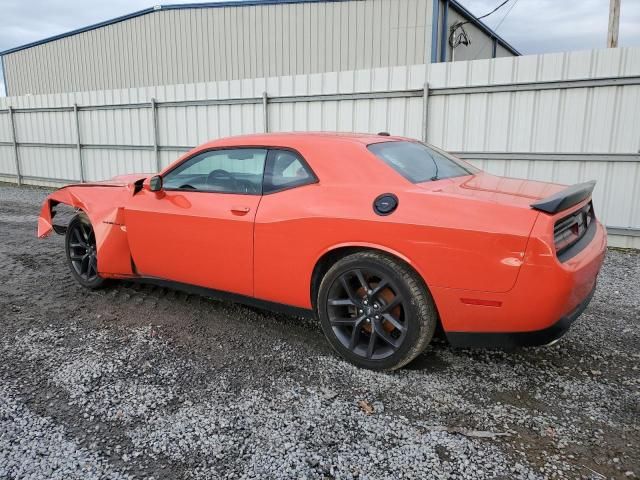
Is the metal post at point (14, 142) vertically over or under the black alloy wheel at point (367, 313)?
over

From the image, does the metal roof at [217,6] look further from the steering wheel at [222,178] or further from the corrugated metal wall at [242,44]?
the steering wheel at [222,178]

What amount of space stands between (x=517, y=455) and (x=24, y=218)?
9194 millimetres

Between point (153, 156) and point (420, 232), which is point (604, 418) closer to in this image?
point (420, 232)

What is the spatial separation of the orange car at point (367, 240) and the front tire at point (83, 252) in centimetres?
40

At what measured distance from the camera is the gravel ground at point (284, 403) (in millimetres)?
2264

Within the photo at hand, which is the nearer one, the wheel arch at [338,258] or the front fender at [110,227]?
the wheel arch at [338,258]

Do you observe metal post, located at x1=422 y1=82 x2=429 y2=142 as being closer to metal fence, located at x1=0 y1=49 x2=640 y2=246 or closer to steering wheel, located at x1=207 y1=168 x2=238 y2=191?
metal fence, located at x1=0 y1=49 x2=640 y2=246

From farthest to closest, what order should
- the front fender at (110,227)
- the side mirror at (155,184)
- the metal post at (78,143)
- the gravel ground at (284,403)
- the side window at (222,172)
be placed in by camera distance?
the metal post at (78,143) < the front fender at (110,227) < the side mirror at (155,184) < the side window at (222,172) < the gravel ground at (284,403)

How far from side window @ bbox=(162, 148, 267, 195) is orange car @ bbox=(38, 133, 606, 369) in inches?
0.4

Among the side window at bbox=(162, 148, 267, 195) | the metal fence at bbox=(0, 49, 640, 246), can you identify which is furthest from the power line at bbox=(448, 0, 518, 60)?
the side window at bbox=(162, 148, 267, 195)

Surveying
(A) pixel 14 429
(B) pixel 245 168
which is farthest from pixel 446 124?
(A) pixel 14 429

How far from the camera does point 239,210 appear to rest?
11.5 ft

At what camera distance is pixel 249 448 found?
2.37 meters

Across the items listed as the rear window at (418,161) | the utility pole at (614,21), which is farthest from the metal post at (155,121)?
the utility pole at (614,21)
